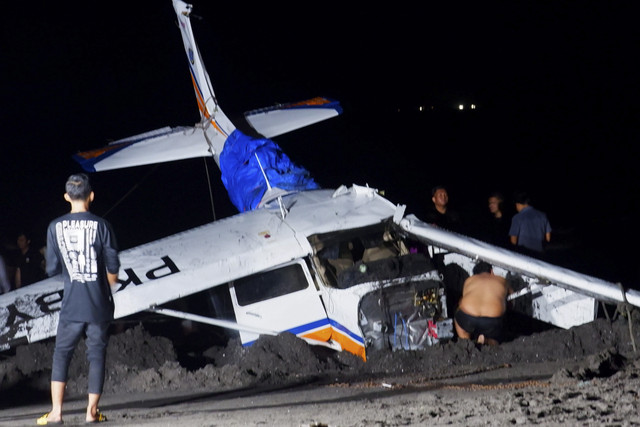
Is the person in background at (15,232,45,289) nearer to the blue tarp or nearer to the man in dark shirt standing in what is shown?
the blue tarp

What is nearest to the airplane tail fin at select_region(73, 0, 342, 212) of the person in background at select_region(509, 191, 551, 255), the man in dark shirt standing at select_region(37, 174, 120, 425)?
the person in background at select_region(509, 191, 551, 255)

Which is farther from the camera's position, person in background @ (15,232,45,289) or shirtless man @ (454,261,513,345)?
person in background @ (15,232,45,289)

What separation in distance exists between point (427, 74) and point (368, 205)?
29077 millimetres

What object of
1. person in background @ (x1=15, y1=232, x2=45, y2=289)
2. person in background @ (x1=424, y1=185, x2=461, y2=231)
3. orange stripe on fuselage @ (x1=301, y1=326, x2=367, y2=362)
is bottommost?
orange stripe on fuselage @ (x1=301, y1=326, x2=367, y2=362)

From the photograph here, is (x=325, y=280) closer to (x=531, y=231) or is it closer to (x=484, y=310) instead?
(x=484, y=310)

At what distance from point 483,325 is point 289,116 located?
7.42m

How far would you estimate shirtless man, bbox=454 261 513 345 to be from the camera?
336 inches

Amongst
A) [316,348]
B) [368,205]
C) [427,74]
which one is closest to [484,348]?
[316,348]

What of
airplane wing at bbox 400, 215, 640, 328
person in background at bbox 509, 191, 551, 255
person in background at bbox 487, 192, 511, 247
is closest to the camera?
airplane wing at bbox 400, 215, 640, 328

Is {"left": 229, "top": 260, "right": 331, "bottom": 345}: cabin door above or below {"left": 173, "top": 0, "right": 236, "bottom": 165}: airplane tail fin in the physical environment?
below

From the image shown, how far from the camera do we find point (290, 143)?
3134 cm

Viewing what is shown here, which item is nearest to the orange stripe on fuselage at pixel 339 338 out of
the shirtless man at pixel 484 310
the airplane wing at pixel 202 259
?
the airplane wing at pixel 202 259

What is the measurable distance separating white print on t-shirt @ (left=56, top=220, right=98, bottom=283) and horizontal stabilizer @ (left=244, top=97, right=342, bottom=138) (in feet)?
29.1

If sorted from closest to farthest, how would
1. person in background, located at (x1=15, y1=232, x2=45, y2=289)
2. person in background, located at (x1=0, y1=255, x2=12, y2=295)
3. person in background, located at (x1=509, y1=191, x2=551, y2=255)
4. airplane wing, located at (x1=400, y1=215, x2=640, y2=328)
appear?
airplane wing, located at (x1=400, y1=215, x2=640, y2=328) → person in background, located at (x1=509, y1=191, x2=551, y2=255) → person in background, located at (x1=0, y1=255, x2=12, y2=295) → person in background, located at (x1=15, y1=232, x2=45, y2=289)
